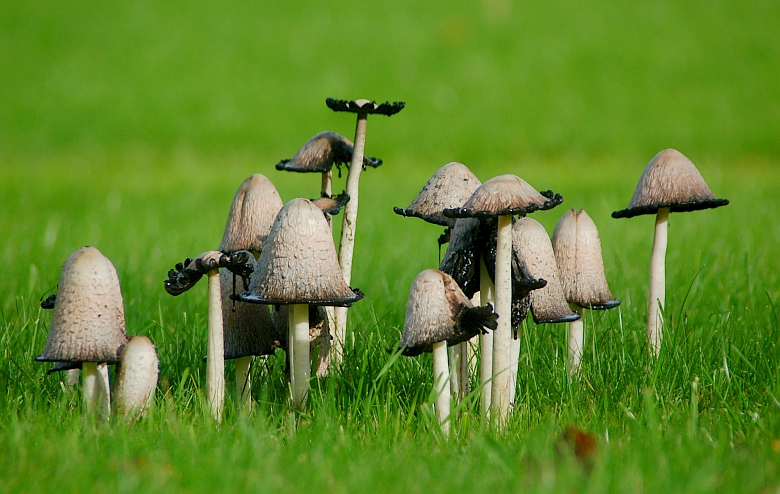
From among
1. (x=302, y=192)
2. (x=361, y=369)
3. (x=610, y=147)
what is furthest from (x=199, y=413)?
(x=610, y=147)

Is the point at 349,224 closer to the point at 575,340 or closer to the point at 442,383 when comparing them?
the point at 442,383

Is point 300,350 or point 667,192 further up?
point 667,192

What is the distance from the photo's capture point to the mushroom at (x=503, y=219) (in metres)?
2.14

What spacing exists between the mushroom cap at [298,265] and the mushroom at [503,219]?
42 centimetres

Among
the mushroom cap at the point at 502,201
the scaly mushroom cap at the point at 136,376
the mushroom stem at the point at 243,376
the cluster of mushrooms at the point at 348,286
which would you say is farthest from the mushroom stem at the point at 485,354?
A: the scaly mushroom cap at the point at 136,376

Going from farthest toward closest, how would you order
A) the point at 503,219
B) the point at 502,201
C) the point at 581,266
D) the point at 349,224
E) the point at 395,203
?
the point at 395,203 < the point at 349,224 < the point at 581,266 < the point at 503,219 < the point at 502,201

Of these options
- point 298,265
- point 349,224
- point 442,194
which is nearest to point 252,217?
point 349,224

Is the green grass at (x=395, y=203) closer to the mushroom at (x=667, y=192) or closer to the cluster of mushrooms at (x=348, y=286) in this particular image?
the cluster of mushrooms at (x=348, y=286)

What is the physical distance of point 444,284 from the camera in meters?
2.27

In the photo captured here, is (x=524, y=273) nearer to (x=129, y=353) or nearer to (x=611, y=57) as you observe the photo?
(x=129, y=353)

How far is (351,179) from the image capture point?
290 cm

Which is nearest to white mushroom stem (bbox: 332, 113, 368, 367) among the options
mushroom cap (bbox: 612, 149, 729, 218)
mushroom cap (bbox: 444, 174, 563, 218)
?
mushroom cap (bbox: 444, 174, 563, 218)

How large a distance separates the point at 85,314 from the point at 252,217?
28.5 inches

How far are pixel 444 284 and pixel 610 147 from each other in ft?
35.8
